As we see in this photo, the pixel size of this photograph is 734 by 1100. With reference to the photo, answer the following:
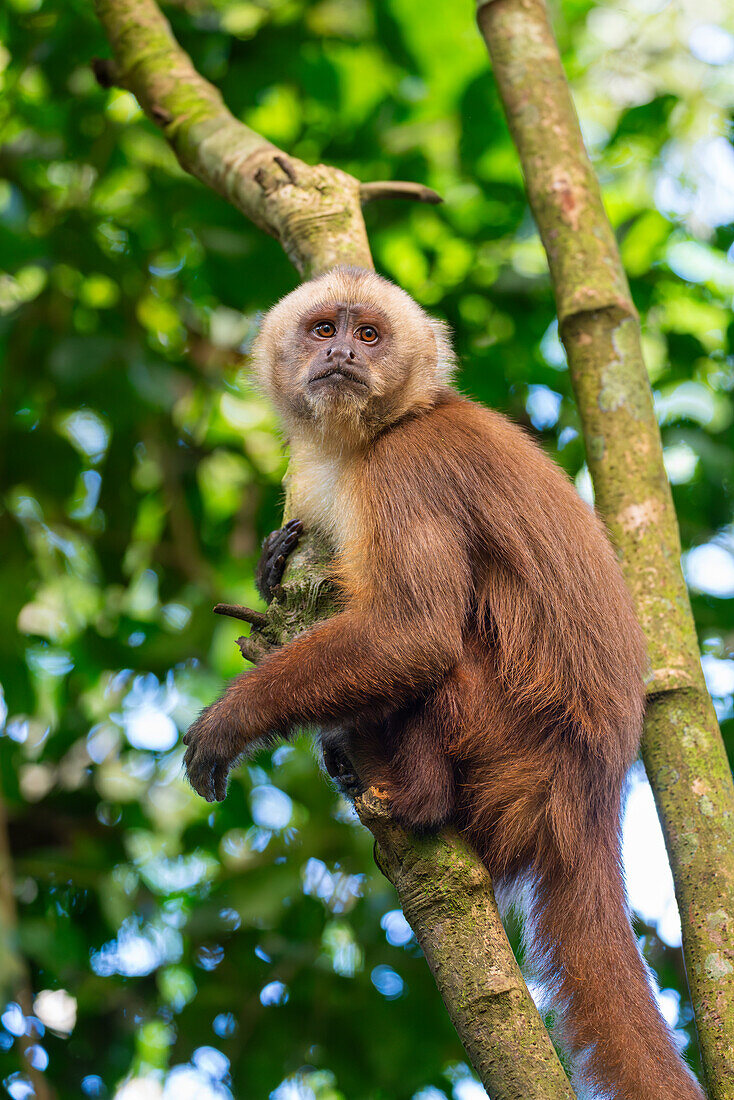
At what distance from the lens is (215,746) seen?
379 cm

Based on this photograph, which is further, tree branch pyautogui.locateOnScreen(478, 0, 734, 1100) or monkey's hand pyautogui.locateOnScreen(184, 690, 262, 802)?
monkey's hand pyautogui.locateOnScreen(184, 690, 262, 802)

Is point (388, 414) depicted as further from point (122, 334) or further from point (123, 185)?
point (123, 185)

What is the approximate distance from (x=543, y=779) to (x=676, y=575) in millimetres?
947

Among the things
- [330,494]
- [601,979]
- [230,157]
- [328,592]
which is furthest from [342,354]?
[601,979]

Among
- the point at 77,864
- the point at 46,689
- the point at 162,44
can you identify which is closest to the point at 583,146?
the point at 162,44

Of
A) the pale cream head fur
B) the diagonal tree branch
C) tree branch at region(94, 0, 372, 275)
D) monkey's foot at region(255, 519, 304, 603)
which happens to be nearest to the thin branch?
the diagonal tree branch

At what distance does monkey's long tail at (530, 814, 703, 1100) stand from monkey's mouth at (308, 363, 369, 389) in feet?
7.44

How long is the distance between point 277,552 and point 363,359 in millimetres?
1181

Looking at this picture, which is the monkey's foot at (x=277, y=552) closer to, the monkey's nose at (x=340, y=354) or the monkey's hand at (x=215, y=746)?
the monkey's hand at (x=215, y=746)

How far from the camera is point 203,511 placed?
6488 mm

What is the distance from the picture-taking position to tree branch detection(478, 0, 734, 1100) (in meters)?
3.15

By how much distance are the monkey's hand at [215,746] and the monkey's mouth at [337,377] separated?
1.66 meters

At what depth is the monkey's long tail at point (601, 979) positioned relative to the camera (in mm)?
3174

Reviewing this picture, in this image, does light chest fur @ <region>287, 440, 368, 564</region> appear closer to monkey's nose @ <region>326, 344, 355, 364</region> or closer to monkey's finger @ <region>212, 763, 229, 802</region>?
monkey's nose @ <region>326, 344, 355, 364</region>
